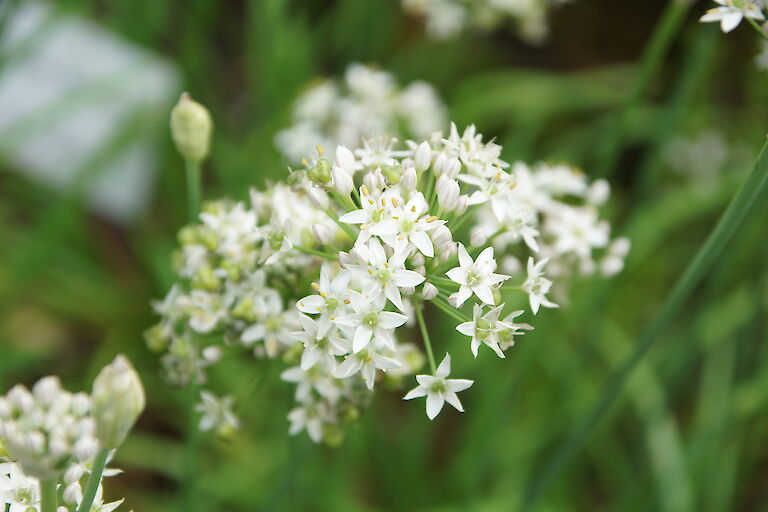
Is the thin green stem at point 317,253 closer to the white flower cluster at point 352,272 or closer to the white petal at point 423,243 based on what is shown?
the white flower cluster at point 352,272

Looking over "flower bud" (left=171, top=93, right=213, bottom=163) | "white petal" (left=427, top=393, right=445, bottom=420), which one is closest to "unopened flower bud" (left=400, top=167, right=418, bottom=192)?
"white petal" (left=427, top=393, right=445, bottom=420)

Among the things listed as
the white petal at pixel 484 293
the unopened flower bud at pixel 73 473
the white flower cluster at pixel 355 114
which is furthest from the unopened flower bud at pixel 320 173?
the white flower cluster at pixel 355 114

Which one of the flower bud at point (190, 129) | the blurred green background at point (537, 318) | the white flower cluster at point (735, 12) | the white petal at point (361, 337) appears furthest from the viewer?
the blurred green background at point (537, 318)

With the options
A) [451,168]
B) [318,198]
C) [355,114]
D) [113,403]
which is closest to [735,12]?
[451,168]

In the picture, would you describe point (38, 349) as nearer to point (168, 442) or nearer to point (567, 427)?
point (168, 442)

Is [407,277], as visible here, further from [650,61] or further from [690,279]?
[650,61]

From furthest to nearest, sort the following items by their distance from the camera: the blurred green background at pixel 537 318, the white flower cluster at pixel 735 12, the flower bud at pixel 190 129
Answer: the blurred green background at pixel 537 318
the flower bud at pixel 190 129
the white flower cluster at pixel 735 12

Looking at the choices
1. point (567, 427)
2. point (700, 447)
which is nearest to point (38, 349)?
point (567, 427)
